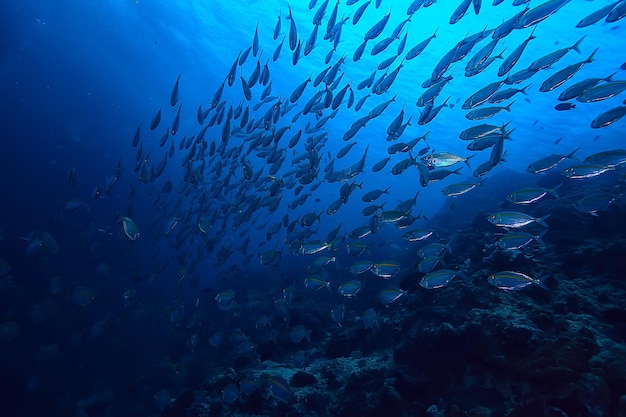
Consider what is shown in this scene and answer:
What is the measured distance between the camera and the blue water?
38.0ft

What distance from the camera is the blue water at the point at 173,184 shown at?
11.6m

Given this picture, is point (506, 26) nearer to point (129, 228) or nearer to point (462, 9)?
point (462, 9)

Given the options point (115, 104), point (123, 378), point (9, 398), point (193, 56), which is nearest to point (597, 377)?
point (9, 398)

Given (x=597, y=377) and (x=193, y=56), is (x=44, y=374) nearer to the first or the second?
(x=597, y=377)

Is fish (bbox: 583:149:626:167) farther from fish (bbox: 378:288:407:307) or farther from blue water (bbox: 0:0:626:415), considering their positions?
fish (bbox: 378:288:407:307)

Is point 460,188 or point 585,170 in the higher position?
point 460,188

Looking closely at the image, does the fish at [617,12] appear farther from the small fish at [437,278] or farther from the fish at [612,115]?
the small fish at [437,278]

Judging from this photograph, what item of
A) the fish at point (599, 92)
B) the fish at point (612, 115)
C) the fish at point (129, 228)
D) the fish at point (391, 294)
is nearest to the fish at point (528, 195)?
the fish at point (612, 115)

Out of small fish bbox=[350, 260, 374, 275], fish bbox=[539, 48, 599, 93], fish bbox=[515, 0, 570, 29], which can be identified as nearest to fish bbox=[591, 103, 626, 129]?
fish bbox=[539, 48, 599, 93]

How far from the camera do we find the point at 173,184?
30.4 metres

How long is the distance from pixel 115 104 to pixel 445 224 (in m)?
55.4

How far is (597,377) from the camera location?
3492mm

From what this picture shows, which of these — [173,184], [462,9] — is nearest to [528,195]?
[462,9]

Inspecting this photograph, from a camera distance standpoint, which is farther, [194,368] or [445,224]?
[445,224]
